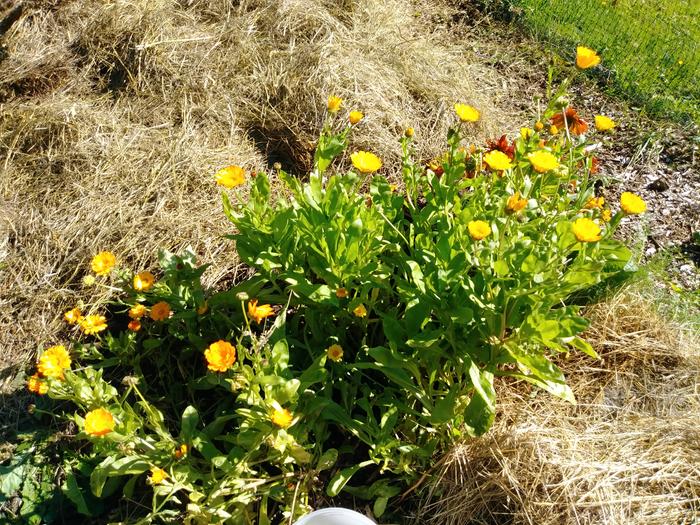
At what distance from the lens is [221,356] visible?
1.61 metres

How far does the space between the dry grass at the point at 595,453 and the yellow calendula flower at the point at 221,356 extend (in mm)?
819

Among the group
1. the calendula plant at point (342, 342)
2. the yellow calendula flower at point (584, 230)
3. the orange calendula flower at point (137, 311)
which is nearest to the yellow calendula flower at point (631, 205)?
the calendula plant at point (342, 342)

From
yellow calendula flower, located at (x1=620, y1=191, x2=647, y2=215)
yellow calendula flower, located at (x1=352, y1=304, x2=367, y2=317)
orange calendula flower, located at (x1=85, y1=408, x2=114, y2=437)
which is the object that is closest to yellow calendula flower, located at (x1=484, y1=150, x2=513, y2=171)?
yellow calendula flower, located at (x1=620, y1=191, x2=647, y2=215)

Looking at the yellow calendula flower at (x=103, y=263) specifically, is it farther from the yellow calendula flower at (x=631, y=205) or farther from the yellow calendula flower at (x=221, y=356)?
the yellow calendula flower at (x=631, y=205)

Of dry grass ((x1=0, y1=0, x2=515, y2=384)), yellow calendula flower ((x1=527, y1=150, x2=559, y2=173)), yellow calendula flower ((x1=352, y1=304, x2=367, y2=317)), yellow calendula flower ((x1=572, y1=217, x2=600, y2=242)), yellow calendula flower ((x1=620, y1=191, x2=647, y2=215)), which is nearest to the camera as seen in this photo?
yellow calendula flower ((x1=572, y1=217, x2=600, y2=242))

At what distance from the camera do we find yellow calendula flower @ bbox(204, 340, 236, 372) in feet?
5.23

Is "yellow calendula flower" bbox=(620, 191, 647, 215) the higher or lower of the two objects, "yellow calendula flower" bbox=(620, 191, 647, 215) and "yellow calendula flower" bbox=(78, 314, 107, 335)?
the higher

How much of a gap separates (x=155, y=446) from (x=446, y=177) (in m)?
1.30

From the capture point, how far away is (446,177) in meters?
2.00

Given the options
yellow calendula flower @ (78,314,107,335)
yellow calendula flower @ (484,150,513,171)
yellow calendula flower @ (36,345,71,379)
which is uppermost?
yellow calendula flower @ (484,150,513,171)

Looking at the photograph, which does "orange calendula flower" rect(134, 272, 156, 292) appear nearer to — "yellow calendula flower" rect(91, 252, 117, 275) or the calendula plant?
the calendula plant

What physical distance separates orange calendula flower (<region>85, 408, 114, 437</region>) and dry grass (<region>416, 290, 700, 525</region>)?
103 centimetres

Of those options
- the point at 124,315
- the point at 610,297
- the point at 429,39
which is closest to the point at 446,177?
the point at 610,297

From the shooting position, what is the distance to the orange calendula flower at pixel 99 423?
1.50 metres
